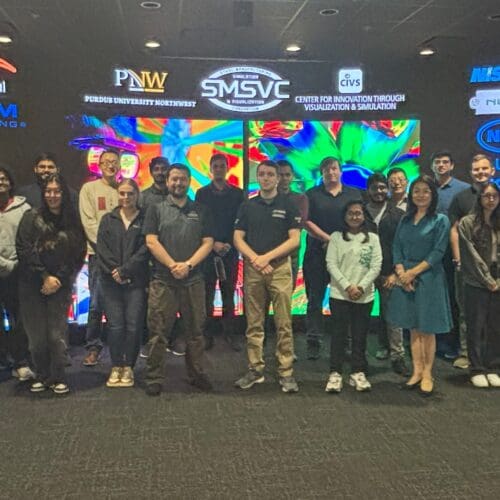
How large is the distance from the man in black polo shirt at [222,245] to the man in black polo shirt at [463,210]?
6.11 ft

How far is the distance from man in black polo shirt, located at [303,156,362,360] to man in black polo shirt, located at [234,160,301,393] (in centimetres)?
87

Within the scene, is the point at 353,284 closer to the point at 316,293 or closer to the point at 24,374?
the point at 316,293

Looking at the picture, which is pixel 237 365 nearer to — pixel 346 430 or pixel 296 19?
pixel 346 430

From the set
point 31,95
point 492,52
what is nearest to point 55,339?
point 31,95

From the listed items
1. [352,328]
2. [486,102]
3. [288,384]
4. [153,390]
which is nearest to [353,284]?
→ [352,328]

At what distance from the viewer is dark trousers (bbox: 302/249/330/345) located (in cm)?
522

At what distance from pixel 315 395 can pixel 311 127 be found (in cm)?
293

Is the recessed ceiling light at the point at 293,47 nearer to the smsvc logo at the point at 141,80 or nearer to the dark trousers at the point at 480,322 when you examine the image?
the smsvc logo at the point at 141,80

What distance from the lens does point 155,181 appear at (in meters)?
5.07

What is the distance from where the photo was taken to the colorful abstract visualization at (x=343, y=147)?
6004mm

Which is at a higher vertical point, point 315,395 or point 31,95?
point 31,95

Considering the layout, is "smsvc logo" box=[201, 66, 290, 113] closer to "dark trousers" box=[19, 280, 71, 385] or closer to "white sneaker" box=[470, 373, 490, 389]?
"dark trousers" box=[19, 280, 71, 385]

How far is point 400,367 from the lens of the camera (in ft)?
15.4

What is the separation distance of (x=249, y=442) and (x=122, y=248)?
5.65 feet
